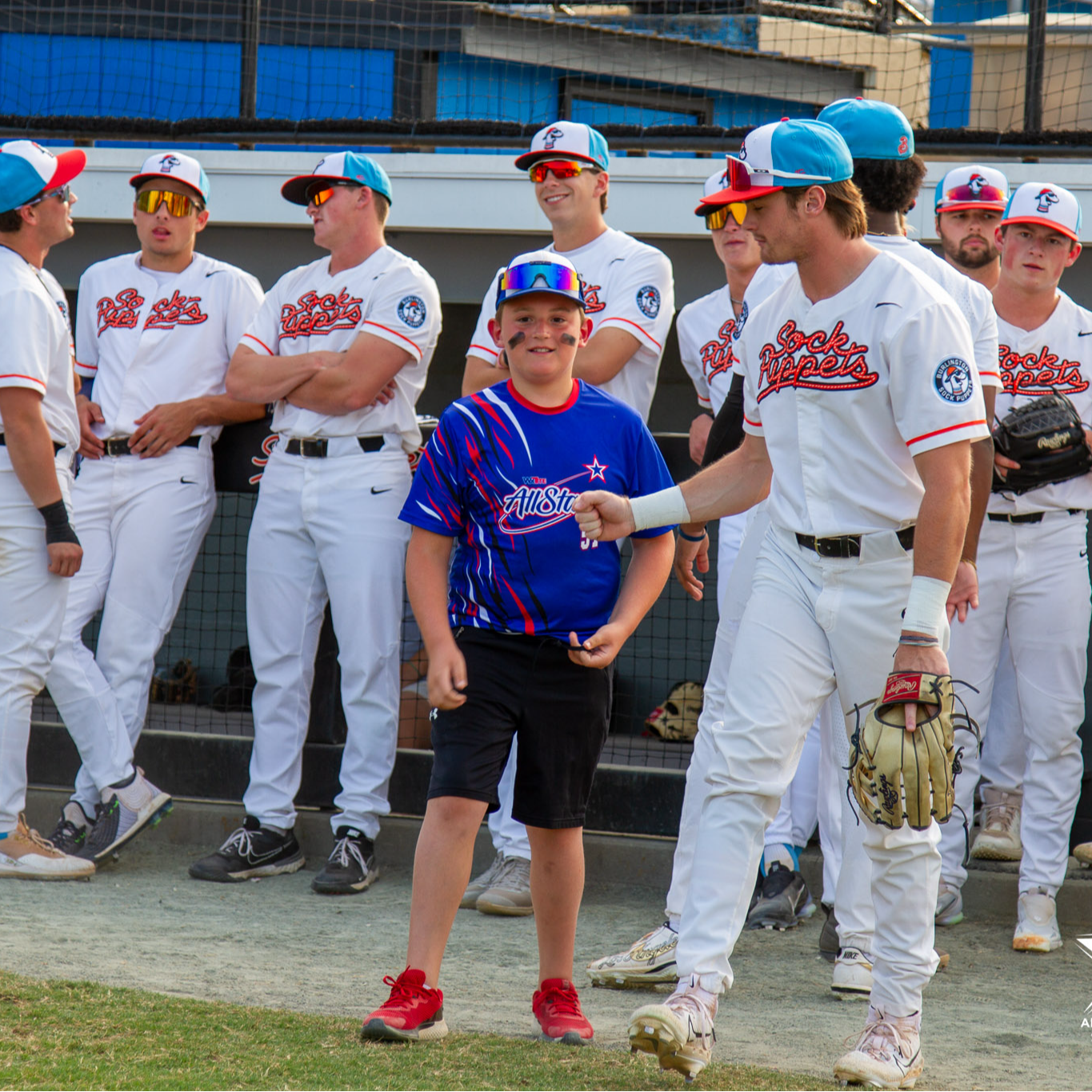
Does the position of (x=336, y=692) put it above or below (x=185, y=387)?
below

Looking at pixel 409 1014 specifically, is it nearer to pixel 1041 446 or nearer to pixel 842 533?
pixel 842 533

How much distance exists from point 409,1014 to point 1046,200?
10.4 feet

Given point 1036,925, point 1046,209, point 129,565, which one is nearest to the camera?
point 1036,925

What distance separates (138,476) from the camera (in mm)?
4980

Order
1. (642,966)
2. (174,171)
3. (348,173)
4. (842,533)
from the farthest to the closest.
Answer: (174,171) → (348,173) → (642,966) → (842,533)

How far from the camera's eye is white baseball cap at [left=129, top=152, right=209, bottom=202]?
523cm

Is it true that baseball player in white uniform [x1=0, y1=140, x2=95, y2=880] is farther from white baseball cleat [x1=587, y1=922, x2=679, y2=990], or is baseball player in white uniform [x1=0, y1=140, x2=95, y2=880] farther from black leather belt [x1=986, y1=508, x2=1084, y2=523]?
black leather belt [x1=986, y1=508, x2=1084, y2=523]

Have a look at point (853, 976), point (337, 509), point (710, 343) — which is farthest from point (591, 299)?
point (853, 976)

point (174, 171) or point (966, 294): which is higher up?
point (174, 171)

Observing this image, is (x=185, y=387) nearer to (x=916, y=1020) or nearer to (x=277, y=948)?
(x=277, y=948)

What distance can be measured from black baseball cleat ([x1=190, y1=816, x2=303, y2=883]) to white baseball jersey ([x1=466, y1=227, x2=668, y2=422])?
1813 millimetres

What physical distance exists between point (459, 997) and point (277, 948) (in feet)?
2.26

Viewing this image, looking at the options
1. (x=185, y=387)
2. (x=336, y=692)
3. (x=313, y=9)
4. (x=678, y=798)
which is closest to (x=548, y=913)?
(x=678, y=798)

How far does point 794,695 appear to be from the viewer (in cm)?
285
